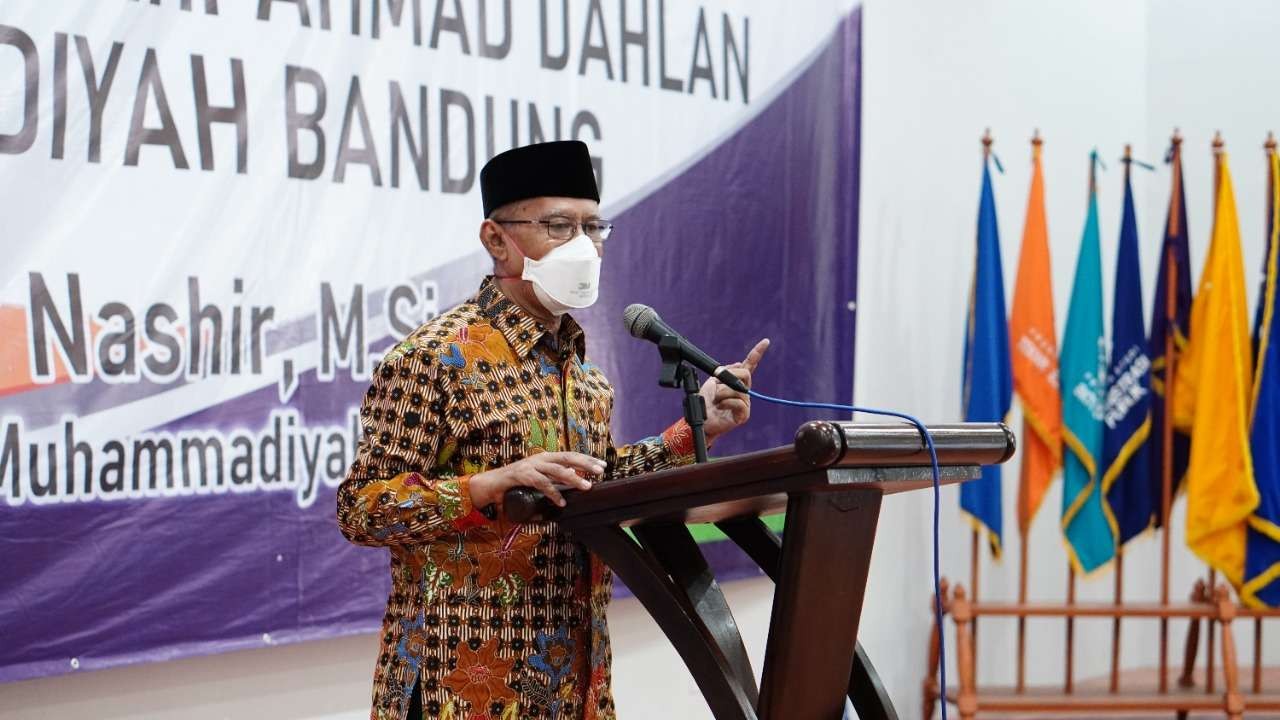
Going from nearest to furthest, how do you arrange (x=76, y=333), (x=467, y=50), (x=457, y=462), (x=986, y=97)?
(x=457, y=462), (x=76, y=333), (x=467, y=50), (x=986, y=97)

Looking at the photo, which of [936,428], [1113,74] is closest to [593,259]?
[936,428]

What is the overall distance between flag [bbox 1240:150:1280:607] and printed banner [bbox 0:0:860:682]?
6.10 feet

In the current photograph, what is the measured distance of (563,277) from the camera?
1886 millimetres

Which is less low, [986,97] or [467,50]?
[986,97]

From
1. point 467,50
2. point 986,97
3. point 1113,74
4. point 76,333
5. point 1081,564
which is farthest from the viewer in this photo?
point 1113,74

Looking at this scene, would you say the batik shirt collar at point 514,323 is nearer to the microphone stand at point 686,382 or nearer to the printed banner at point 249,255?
the microphone stand at point 686,382

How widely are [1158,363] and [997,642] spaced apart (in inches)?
46.0

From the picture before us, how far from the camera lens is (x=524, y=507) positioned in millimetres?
1617

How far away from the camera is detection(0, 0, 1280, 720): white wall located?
14.1ft

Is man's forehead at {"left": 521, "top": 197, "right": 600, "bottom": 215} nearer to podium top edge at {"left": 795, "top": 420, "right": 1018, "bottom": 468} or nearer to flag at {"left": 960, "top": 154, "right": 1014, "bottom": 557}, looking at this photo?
podium top edge at {"left": 795, "top": 420, "right": 1018, "bottom": 468}

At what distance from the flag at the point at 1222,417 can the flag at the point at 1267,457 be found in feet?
0.10

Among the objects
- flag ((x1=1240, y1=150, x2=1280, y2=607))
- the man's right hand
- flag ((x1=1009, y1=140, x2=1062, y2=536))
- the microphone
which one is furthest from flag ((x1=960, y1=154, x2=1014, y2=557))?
the man's right hand

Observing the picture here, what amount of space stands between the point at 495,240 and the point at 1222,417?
3.03 meters

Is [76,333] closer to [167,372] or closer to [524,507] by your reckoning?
[167,372]
